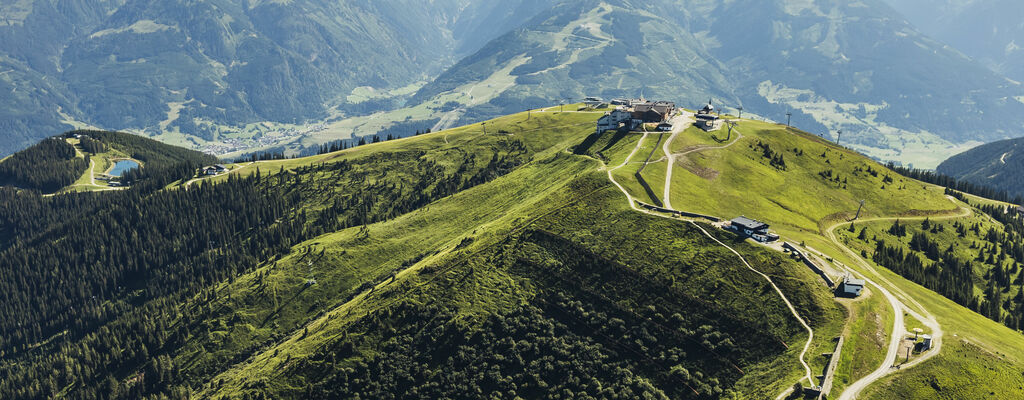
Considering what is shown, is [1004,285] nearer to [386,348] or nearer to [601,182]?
[601,182]

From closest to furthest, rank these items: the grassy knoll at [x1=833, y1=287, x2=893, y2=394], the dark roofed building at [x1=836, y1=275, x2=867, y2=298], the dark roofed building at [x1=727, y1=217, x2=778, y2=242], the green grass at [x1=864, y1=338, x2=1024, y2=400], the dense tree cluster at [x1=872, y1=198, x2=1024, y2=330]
A: the green grass at [x1=864, y1=338, x2=1024, y2=400] < the grassy knoll at [x1=833, y1=287, x2=893, y2=394] < the dark roofed building at [x1=836, y1=275, x2=867, y2=298] < the dark roofed building at [x1=727, y1=217, x2=778, y2=242] < the dense tree cluster at [x1=872, y1=198, x2=1024, y2=330]

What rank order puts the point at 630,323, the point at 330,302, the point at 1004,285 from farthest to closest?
the point at 330,302 < the point at 1004,285 < the point at 630,323

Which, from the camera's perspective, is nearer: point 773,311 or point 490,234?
point 773,311

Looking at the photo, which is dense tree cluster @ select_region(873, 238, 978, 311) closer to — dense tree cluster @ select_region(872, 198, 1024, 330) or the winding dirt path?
dense tree cluster @ select_region(872, 198, 1024, 330)

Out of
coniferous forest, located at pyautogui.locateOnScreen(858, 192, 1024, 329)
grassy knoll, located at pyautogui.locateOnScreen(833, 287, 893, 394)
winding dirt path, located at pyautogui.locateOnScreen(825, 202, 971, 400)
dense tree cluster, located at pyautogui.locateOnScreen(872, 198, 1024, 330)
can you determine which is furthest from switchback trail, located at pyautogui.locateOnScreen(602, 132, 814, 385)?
coniferous forest, located at pyautogui.locateOnScreen(858, 192, 1024, 329)

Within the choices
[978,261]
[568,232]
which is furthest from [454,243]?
[978,261]

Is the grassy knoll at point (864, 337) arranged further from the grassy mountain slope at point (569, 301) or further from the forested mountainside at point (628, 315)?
the grassy mountain slope at point (569, 301)

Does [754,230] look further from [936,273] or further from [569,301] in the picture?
[936,273]

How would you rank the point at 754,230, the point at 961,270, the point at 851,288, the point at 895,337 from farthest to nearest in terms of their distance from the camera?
the point at 961,270 < the point at 754,230 < the point at 851,288 < the point at 895,337

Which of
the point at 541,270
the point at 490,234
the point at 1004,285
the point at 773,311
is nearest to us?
the point at 773,311

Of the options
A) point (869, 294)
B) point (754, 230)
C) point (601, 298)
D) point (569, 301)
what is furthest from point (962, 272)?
point (569, 301)

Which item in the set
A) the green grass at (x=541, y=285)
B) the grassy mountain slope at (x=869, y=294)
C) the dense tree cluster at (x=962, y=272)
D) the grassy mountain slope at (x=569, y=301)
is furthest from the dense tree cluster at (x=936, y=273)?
the grassy mountain slope at (x=569, y=301)
